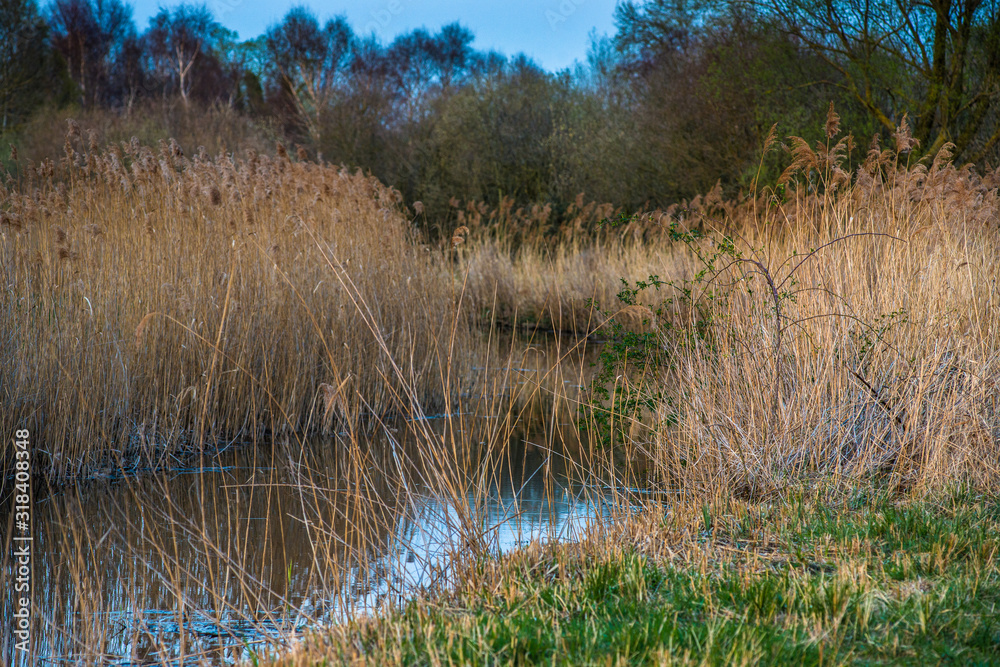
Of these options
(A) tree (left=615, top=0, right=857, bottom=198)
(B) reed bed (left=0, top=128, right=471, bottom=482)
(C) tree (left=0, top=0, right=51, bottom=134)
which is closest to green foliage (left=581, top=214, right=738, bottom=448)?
(B) reed bed (left=0, top=128, right=471, bottom=482)

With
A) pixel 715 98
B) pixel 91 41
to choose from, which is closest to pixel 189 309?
pixel 715 98

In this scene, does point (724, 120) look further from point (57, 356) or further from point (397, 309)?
point (57, 356)

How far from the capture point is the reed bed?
4.32 meters

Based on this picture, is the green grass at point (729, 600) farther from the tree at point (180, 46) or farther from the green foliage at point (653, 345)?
the tree at point (180, 46)

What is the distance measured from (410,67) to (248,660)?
112ft

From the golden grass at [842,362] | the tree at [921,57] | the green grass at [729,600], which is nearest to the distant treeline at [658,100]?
the tree at [921,57]

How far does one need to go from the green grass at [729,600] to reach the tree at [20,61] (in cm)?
2498

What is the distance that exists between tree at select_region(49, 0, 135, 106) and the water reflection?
3179 cm

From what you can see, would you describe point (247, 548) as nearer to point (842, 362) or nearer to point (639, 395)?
point (639, 395)

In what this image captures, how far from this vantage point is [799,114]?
11250 millimetres

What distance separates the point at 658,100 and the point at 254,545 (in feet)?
40.6

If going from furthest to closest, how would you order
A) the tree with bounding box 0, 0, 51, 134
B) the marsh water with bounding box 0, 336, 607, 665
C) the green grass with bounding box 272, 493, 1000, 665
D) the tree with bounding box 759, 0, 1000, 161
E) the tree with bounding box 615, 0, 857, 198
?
the tree with bounding box 0, 0, 51, 134
the tree with bounding box 615, 0, 857, 198
the tree with bounding box 759, 0, 1000, 161
the marsh water with bounding box 0, 336, 607, 665
the green grass with bounding box 272, 493, 1000, 665

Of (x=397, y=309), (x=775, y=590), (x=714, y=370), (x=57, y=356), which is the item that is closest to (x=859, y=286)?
(x=714, y=370)

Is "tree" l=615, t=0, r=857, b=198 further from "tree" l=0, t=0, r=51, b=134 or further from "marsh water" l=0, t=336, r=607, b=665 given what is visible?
"tree" l=0, t=0, r=51, b=134
